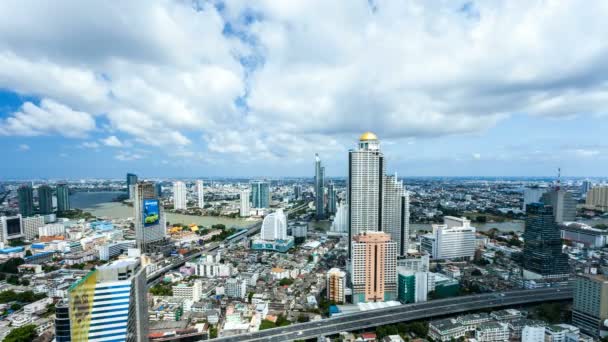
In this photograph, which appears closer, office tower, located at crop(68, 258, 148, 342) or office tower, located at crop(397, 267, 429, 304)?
office tower, located at crop(68, 258, 148, 342)

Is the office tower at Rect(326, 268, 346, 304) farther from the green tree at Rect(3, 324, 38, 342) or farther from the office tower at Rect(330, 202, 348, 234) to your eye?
the office tower at Rect(330, 202, 348, 234)

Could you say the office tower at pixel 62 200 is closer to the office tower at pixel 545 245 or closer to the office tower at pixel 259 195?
the office tower at pixel 259 195

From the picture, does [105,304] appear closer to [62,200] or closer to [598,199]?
[62,200]

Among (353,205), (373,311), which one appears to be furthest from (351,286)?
(353,205)

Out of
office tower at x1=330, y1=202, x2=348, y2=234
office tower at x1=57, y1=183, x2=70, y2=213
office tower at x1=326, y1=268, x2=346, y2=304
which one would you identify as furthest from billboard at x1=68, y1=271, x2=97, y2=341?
office tower at x1=57, y1=183, x2=70, y2=213

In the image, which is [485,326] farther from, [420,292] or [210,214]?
[210,214]

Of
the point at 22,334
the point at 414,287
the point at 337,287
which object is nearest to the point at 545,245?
the point at 414,287
